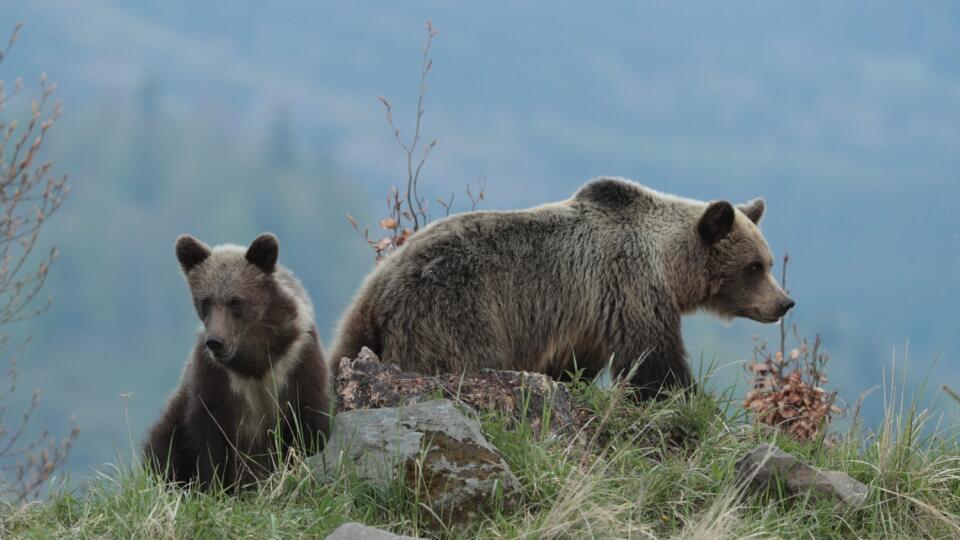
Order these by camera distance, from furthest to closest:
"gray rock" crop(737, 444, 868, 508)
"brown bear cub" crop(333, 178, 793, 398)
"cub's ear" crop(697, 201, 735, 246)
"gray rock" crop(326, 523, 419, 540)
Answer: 1. "cub's ear" crop(697, 201, 735, 246)
2. "brown bear cub" crop(333, 178, 793, 398)
3. "gray rock" crop(737, 444, 868, 508)
4. "gray rock" crop(326, 523, 419, 540)

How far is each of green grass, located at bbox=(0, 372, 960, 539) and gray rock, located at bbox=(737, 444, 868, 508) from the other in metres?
0.06

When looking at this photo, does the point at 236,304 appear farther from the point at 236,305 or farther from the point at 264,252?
the point at 264,252

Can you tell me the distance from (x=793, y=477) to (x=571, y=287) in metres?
2.29

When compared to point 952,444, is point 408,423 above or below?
above

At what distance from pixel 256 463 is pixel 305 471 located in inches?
14.4

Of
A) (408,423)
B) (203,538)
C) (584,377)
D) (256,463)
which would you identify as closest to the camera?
(203,538)

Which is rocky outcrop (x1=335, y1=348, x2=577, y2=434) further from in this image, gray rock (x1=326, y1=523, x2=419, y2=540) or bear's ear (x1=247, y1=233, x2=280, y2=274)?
gray rock (x1=326, y1=523, x2=419, y2=540)

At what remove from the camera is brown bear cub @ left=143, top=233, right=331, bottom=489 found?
18.9ft

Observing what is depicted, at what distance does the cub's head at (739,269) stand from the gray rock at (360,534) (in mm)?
3841

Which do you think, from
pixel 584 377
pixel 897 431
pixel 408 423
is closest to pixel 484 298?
pixel 584 377

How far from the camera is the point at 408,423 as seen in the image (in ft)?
17.3

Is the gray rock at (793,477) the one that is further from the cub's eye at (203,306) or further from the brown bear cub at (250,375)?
the cub's eye at (203,306)

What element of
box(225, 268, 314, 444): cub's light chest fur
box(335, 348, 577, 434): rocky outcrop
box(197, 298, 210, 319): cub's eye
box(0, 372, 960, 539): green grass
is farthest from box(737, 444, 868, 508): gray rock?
box(197, 298, 210, 319): cub's eye

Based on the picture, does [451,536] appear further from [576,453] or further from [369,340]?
[369,340]
